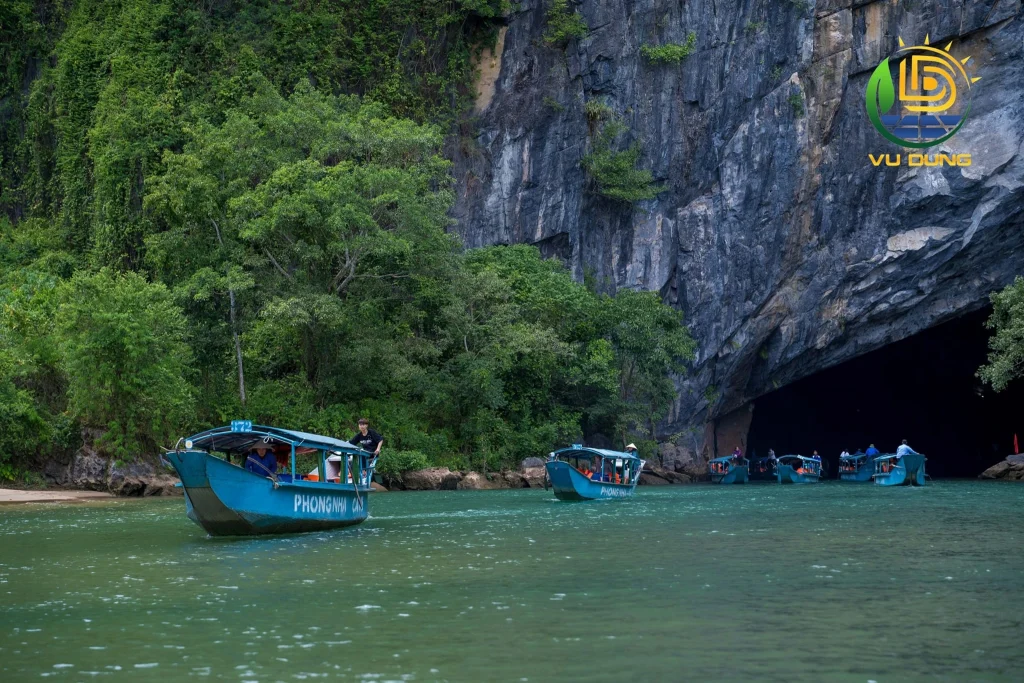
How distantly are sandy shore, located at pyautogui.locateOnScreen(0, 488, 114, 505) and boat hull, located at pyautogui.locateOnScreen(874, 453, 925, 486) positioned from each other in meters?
21.5

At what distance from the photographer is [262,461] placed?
18781 mm

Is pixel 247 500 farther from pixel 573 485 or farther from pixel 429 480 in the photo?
pixel 429 480

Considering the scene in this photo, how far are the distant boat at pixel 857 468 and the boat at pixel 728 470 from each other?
3.35 meters

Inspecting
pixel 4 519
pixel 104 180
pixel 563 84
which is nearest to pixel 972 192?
pixel 563 84

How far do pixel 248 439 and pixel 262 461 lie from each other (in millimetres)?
406

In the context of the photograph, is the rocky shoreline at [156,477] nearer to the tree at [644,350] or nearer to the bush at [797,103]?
the tree at [644,350]

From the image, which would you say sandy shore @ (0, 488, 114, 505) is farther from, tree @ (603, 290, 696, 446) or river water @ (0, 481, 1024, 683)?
tree @ (603, 290, 696, 446)

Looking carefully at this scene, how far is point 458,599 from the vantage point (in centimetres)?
1129

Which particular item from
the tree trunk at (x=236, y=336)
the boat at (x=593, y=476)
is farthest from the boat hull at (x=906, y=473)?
the tree trunk at (x=236, y=336)

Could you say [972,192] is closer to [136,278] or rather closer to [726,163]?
[726,163]

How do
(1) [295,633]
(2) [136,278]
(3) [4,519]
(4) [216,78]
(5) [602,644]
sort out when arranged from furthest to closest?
(4) [216,78]
(2) [136,278]
(3) [4,519]
(1) [295,633]
(5) [602,644]

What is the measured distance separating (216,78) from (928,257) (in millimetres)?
25001

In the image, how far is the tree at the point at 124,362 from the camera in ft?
97.0

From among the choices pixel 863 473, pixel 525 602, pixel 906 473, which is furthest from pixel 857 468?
pixel 525 602
